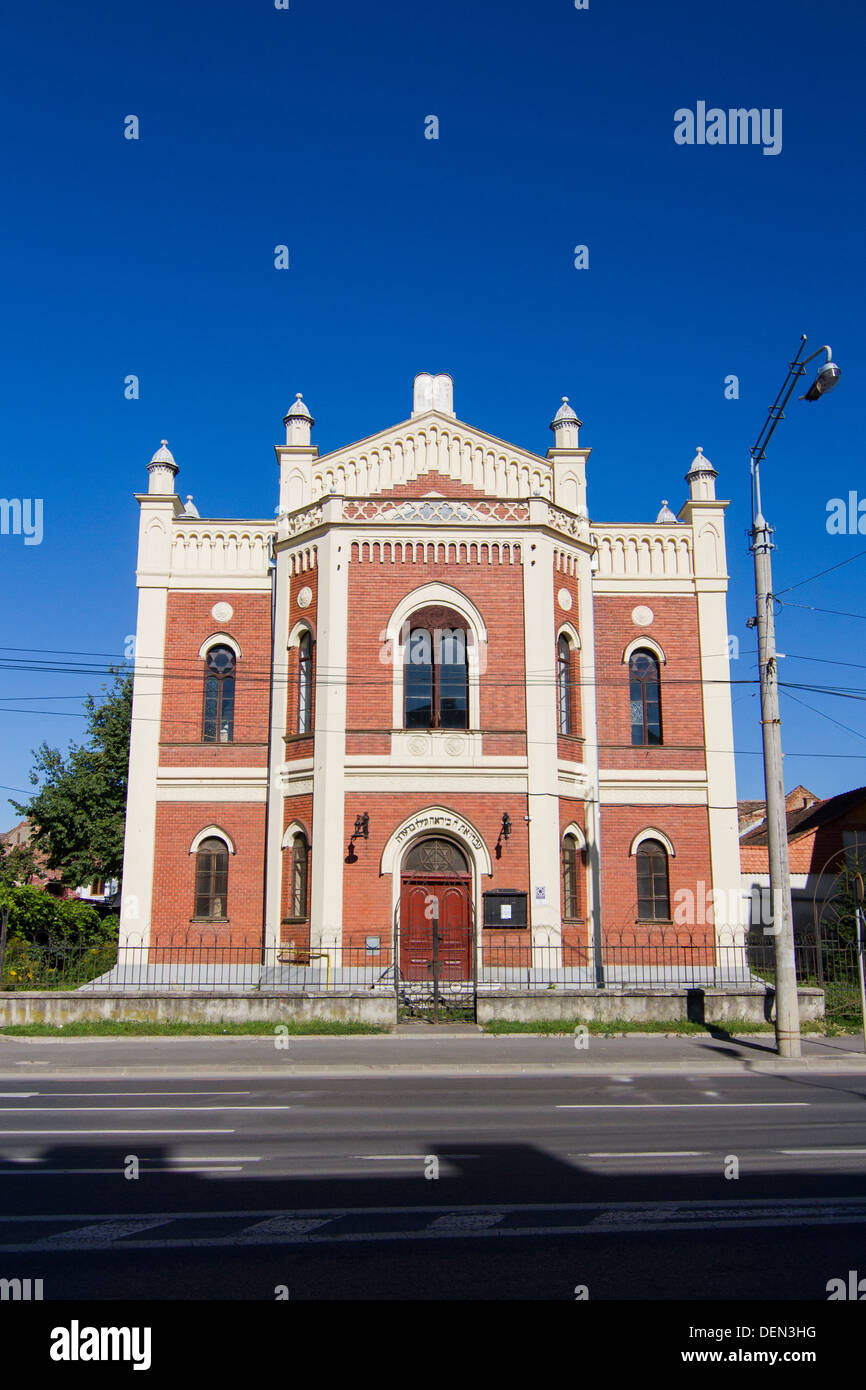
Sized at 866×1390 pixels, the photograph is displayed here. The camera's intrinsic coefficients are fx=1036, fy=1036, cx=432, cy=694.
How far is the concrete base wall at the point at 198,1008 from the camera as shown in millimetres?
18609

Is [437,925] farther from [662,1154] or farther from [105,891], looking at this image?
[105,891]

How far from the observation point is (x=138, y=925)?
23.7 metres

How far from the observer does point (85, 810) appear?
117ft

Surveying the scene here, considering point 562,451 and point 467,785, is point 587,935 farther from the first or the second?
point 562,451

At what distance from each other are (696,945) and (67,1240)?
19.1 meters

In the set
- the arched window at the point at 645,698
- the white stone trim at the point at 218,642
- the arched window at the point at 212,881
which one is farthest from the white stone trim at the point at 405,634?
the arched window at the point at 212,881

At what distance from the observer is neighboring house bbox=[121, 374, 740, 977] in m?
22.4

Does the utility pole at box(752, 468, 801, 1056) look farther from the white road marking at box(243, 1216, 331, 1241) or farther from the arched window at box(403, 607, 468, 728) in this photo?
the white road marking at box(243, 1216, 331, 1241)

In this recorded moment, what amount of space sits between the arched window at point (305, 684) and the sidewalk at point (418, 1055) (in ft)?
25.9

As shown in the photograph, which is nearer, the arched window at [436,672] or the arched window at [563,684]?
the arched window at [436,672]

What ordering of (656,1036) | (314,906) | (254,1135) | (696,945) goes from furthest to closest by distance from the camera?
(696,945) → (314,906) → (656,1036) → (254,1135)

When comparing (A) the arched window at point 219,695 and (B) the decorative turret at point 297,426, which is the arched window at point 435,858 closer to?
(A) the arched window at point 219,695

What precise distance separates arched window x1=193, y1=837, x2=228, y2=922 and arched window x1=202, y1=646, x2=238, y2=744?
258 cm
